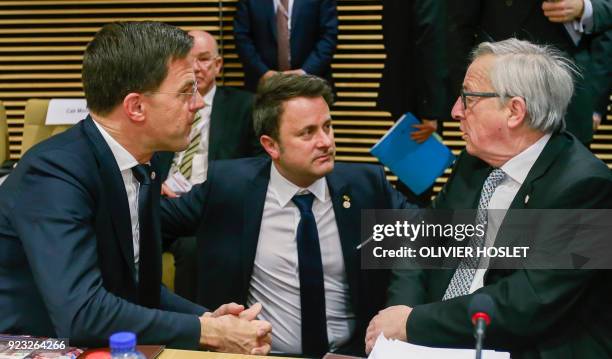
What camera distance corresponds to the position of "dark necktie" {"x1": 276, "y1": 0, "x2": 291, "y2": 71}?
15.6 ft

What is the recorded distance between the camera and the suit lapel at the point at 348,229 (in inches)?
106

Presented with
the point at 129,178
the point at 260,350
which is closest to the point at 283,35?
the point at 129,178

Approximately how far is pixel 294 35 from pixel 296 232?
2.30m

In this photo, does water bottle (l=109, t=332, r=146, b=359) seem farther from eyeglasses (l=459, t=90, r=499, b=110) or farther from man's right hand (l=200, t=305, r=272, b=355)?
eyeglasses (l=459, t=90, r=499, b=110)

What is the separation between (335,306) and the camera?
272cm

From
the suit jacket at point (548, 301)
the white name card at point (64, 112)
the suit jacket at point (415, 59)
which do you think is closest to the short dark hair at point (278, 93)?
the suit jacket at point (548, 301)

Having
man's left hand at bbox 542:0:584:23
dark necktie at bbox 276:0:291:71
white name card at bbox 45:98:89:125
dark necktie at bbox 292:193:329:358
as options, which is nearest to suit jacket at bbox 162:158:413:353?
dark necktie at bbox 292:193:329:358

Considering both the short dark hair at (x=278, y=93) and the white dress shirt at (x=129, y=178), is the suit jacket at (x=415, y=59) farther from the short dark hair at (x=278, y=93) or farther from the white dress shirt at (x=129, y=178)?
the white dress shirt at (x=129, y=178)

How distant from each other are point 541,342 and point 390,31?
2270 millimetres

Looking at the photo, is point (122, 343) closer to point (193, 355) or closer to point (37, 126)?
point (193, 355)

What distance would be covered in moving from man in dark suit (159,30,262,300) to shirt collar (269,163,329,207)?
1.41 meters

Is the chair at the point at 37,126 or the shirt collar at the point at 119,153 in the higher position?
the shirt collar at the point at 119,153

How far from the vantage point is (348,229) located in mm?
2721

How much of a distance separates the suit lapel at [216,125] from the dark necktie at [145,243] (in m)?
1.94
